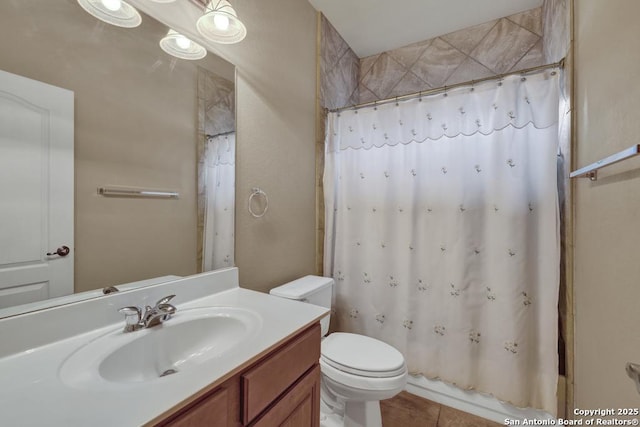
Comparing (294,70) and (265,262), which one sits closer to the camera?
(265,262)

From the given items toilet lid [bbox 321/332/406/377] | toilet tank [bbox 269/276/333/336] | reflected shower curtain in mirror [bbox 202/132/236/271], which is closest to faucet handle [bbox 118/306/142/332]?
reflected shower curtain in mirror [bbox 202/132/236/271]

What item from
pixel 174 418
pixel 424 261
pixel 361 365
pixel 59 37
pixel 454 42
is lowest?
pixel 361 365

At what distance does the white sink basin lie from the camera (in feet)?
2.06

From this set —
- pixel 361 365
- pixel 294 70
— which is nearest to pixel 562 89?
pixel 294 70

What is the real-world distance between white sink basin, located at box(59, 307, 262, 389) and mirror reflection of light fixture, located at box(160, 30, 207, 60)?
102 cm

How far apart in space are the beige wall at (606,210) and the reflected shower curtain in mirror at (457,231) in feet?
0.53

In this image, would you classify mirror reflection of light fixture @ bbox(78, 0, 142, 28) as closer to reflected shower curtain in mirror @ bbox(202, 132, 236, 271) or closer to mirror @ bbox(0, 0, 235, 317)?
mirror @ bbox(0, 0, 235, 317)

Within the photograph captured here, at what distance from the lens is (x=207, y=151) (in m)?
1.18

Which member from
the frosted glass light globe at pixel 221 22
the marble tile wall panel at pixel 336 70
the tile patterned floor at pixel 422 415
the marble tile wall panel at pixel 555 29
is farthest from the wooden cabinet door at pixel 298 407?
the marble tile wall panel at pixel 555 29

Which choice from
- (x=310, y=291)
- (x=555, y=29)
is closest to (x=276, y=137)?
(x=310, y=291)

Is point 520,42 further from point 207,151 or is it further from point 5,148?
point 5,148

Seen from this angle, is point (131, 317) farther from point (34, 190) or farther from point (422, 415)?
point (422, 415)

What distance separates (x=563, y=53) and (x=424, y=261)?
1.36 metres

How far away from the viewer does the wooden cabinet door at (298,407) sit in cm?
76
